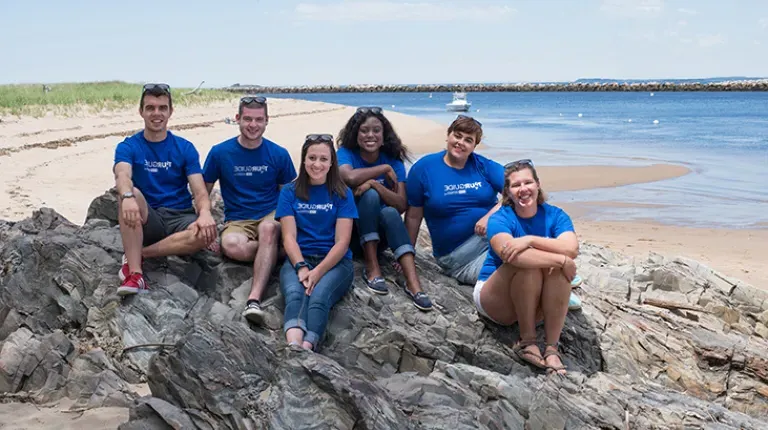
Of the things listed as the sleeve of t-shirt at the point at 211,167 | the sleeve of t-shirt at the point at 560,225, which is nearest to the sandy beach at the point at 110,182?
the sleeve of t-shirt at the point at 211,167

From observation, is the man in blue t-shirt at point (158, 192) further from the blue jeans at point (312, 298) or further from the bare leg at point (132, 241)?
the blue jeans at point (312, 298)

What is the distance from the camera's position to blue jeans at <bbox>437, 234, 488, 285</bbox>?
6.20 meters

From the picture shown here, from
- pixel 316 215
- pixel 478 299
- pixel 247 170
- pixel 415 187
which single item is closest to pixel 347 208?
pixel 316 215

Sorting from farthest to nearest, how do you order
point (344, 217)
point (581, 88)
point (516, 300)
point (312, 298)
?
point (581, 88) < point (344, 217) < point (312, 298) < point (516, 300)

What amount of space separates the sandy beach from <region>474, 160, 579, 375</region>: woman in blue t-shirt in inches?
108

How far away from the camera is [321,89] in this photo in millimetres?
131750

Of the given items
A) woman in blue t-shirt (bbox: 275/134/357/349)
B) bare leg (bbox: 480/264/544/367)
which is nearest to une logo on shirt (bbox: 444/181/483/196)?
woman in blue t-shirt (bbox: 275/134/357/349)

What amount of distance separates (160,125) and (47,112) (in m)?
23.7

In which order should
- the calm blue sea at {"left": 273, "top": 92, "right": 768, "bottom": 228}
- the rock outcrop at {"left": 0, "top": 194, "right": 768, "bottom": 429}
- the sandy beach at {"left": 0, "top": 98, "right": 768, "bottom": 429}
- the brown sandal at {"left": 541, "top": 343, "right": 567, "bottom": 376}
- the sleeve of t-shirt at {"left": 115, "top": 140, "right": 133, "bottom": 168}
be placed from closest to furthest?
1. the rock outcrop at {"left": 0, "top": 194, "right": 768, "bottom": 429}
2. the brown sandal at {"left": 541, "top": 343, "right": 567, "bottom": 376}
3. the sleeve of t-shirt at {"left": 115, "top": 140, "right": 133, "bottom": 168}
4. the sandy beach at {"left": 0, "top": 98, "right": 768, "bottom": 429}
5. the calm blue sea at {"left": 273, "top": 92, "right": 768, "bottom": 228}

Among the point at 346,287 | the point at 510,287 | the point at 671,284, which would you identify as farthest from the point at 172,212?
the point at 671,284

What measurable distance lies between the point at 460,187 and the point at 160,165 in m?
2.50

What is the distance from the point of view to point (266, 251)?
5.70 metres

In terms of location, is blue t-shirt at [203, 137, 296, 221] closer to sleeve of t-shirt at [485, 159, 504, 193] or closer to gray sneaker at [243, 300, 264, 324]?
gray sneaker at [243, 300, 264, 324]

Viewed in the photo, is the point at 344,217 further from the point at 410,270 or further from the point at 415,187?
the point at 415,187
